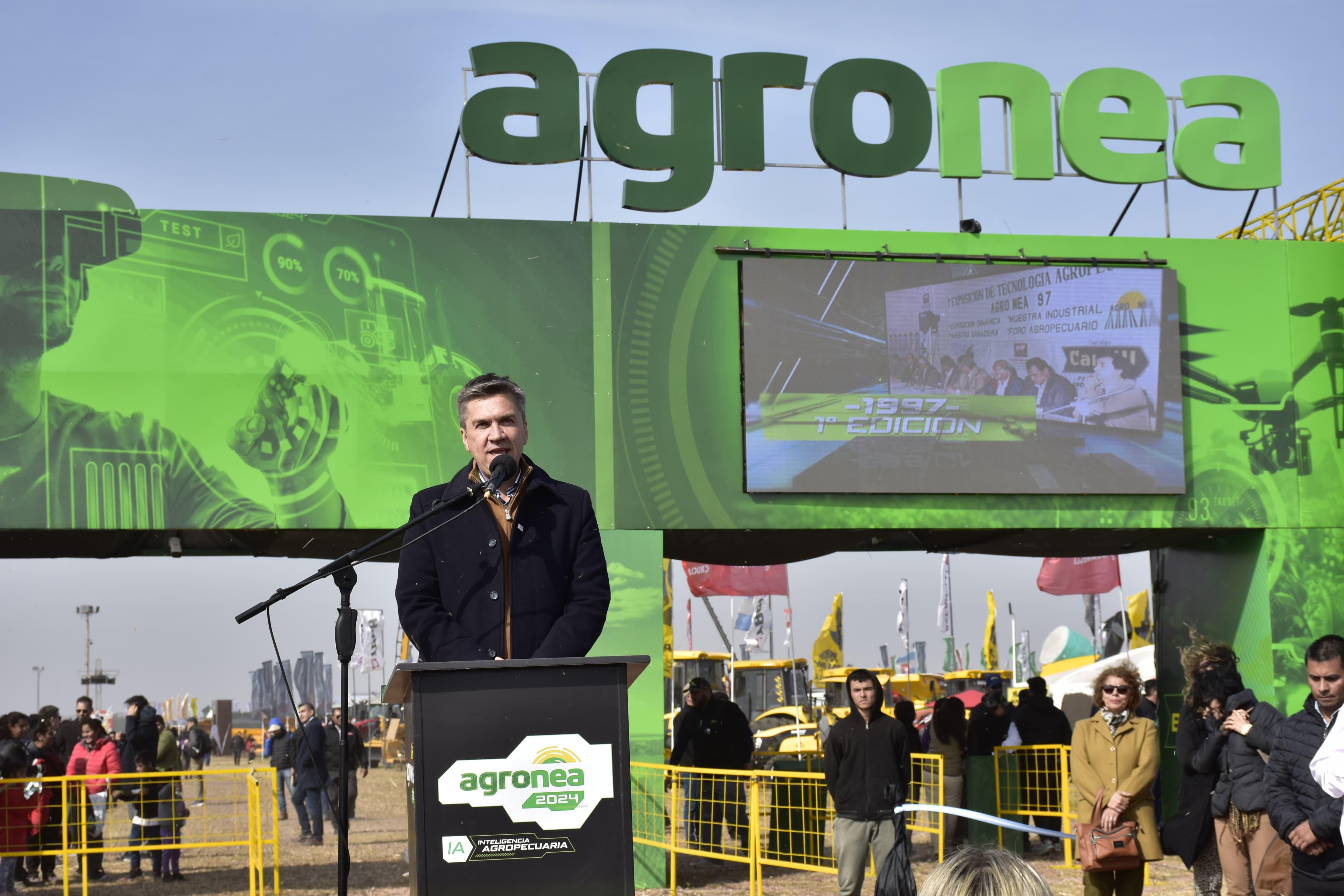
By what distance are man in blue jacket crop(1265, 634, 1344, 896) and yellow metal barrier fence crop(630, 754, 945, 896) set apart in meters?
4.13

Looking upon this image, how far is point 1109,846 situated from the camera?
24.4 ft

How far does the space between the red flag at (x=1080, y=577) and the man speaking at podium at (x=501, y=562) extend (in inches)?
861

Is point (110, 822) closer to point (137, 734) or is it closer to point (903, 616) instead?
point (137, 734)

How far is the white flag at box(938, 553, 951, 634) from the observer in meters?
53.2

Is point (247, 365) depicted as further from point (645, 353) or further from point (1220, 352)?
point (1220, 352)

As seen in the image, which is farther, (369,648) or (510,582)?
(369,648)

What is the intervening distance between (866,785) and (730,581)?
1642cm

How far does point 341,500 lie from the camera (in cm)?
1155

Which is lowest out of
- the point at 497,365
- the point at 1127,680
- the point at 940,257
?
the point at 1127,680

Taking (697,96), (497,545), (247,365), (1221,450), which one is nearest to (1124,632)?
(1221,450)

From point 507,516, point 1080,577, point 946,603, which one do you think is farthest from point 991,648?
point 507,516

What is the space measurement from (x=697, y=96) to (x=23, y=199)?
606 centimetres

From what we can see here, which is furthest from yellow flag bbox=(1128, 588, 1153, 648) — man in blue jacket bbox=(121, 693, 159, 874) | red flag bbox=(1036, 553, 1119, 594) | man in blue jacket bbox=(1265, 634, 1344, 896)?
man in blue jacket bbox=(1265, 634, 1344, 896)

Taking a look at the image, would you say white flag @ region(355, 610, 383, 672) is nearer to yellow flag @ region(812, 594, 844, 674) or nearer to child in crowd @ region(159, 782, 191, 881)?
yellow flag @ region(812, 594, 844, 674)
